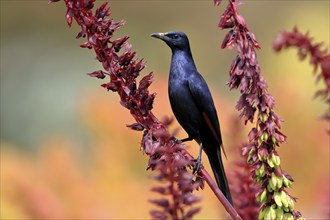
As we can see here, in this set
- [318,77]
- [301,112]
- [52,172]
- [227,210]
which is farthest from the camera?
[301,112]

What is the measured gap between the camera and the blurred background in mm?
2671

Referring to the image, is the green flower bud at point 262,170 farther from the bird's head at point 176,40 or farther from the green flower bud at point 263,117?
the bird's head at point 176,40

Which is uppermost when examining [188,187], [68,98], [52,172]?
[68,98]

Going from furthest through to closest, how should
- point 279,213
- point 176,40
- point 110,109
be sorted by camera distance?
point 110,109, point 176,40, point 279,213

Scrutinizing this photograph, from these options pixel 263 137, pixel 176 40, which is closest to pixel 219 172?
pixel 176 40

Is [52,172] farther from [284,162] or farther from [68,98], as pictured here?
[68,98]

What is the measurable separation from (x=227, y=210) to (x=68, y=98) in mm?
6102

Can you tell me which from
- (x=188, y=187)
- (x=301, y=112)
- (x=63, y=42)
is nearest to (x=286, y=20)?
(x=63, y=42)

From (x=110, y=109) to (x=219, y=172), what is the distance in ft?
6.27

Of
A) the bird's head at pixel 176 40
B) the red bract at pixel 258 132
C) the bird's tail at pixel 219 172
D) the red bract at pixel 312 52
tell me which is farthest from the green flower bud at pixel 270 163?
the bird's head at pixel 176 40

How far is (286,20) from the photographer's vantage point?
256 inches

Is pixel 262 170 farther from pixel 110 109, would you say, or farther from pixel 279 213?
pixel 110 109

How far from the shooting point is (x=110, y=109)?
3859 mm

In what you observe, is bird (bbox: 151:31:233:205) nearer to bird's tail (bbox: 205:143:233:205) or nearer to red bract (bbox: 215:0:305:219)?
bird's tail (bbox: 205:143:233:205)
